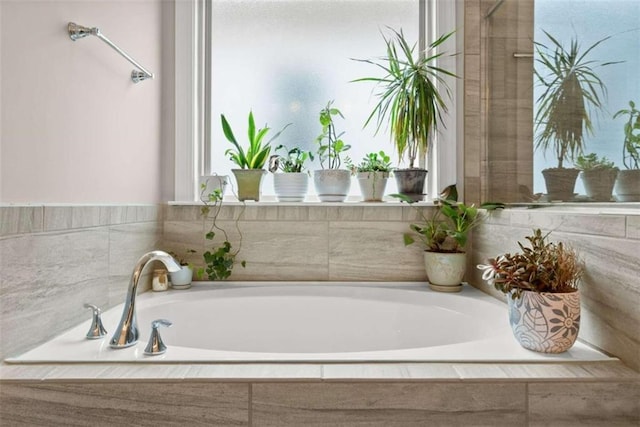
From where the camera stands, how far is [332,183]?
181cm

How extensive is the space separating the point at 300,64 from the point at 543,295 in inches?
60.8

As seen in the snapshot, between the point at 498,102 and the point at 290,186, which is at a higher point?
the point at 498,102

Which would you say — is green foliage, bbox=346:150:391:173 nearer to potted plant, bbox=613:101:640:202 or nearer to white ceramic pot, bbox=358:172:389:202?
white ceramic pot, bbox=358:172:389:202

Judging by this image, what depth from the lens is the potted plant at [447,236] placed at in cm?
163

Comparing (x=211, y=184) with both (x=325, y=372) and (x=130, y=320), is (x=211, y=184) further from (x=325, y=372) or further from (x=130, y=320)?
(x=325, y=372)

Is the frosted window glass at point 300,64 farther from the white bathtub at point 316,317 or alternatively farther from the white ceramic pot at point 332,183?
the white bathtub at point 316,317

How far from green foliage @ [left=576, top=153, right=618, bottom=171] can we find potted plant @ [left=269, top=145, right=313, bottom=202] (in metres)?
1.07

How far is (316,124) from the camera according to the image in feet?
6.51

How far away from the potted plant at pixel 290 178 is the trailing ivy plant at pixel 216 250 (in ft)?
0.81

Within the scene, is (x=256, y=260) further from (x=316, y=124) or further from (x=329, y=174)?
(x=316, y=124)

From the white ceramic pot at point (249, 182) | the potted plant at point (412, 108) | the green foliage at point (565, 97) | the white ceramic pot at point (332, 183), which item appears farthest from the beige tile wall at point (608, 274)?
the white ceramic pot at point (249, 182)

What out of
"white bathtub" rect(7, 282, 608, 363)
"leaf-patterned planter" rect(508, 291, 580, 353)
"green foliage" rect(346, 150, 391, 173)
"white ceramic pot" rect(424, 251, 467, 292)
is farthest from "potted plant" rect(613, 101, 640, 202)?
"green foliage" rect(346, 150, 391, 173)

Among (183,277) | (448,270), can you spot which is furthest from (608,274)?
(183,277)

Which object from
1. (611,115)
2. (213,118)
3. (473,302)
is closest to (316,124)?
(213,118)
